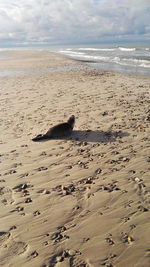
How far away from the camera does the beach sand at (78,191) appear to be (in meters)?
3.47

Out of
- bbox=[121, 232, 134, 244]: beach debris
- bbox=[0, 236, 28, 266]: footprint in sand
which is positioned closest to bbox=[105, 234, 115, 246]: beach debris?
bbox=[121, 232, 134, 244]: beach debris

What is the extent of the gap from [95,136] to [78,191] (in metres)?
2.71

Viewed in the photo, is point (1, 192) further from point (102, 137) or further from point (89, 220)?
point (102, 137)

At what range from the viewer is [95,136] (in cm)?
724

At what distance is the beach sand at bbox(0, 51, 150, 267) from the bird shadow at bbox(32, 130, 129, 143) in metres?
0.03

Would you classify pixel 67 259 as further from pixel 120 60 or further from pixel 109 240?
pixel 120 60

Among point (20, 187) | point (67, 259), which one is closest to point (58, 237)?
point (67, 259)

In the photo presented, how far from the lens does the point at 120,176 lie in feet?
17.0

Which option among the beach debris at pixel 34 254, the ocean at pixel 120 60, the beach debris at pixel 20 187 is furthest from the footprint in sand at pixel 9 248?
the ocean at pixel 120 60

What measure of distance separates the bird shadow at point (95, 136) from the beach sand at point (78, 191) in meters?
0.03

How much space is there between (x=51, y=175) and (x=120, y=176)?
1432 millimetres

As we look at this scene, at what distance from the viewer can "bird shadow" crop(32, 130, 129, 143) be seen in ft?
23.0

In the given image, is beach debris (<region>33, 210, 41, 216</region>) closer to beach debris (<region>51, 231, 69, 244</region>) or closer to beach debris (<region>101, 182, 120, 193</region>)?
beach debris (<region>51, 231, 69, 244</region>)

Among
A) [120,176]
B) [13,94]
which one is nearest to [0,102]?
[13,94]
